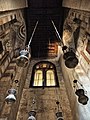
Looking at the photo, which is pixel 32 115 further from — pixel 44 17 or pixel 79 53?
pixel 44 17

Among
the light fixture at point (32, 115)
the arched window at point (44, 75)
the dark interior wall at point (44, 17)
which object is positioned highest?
the dark interior wall at point (44, 17)

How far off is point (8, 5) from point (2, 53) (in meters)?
2.45

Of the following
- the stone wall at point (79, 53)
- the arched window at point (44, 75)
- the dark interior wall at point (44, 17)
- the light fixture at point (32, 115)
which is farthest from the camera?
the dark interior wall at point (44, 17)

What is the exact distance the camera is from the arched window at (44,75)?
10.6 metres

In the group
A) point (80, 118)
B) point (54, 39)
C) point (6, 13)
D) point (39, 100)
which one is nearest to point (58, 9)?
point (54, 39)

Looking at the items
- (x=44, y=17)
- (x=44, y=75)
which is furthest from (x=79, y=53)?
(x=44, y=17)

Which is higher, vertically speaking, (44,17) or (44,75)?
(44,17)

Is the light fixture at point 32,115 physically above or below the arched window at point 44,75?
below

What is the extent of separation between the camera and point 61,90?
1000cm

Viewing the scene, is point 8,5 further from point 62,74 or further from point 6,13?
point 62,74

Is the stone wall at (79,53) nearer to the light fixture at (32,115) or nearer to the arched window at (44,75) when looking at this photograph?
the arched window at (44,75)

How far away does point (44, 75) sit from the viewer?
1129 centimetres

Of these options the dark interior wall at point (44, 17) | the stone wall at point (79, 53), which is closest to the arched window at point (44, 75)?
the stone wall at point (79, 53)

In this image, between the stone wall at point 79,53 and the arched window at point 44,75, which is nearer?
the stone wall at point 79,53
